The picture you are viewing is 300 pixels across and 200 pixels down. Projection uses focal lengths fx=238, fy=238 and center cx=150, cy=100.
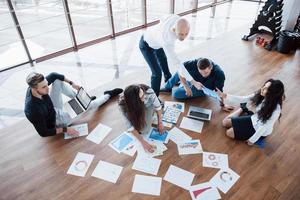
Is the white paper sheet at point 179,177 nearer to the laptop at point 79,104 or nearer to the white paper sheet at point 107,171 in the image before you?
the white paper sheet at point 107,171

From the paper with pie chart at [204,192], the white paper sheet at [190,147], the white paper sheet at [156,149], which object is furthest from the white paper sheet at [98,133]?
the paper with pie chart at [204,192]

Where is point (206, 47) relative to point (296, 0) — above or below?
below

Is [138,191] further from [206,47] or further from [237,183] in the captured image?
[206,47]

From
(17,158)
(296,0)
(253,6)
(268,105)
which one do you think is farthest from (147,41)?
(253,6)

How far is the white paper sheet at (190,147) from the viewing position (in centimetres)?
228

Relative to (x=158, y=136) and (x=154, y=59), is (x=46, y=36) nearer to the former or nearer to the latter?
(x=154, y=59)

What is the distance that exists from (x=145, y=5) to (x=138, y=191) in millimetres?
3741

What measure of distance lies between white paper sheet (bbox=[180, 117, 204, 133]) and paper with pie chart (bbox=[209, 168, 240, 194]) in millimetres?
532

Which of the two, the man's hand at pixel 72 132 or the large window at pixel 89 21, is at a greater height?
the large window at pixel 89 21

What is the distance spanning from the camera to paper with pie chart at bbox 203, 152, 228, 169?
2148mm

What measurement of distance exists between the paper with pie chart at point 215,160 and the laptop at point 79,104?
4.63ft

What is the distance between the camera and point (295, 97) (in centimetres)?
292

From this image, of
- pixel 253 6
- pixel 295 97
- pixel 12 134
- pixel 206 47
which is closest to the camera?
pixel 12 134

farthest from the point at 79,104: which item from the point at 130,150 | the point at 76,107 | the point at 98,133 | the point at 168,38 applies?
the point at 168,38
